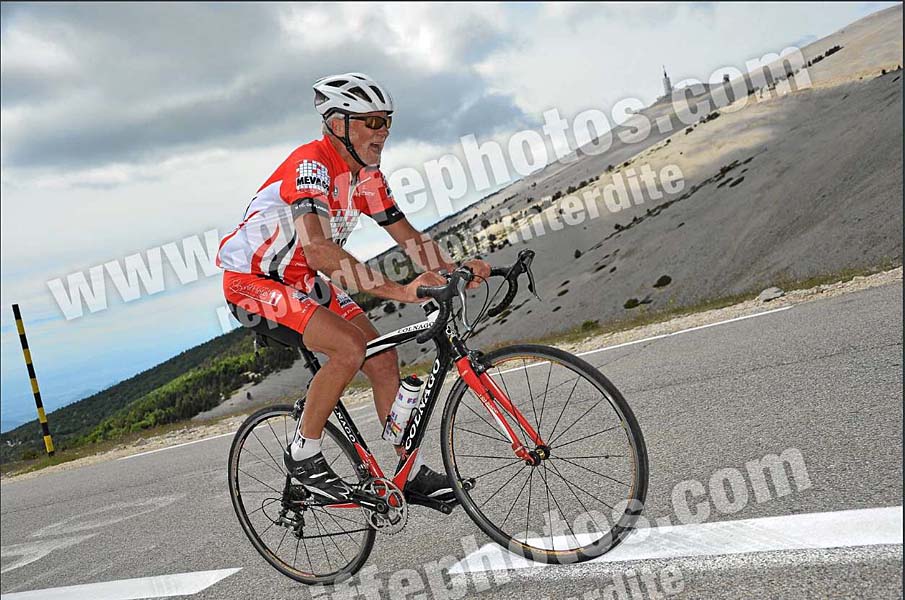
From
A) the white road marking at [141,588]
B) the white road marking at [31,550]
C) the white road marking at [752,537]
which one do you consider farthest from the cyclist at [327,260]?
the white road marking at [31,550]

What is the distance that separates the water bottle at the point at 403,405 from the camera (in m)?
3.84

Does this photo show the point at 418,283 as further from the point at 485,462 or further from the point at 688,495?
the point at 688,495

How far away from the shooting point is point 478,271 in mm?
3604

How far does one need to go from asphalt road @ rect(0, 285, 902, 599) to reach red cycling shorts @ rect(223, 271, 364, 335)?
902mm

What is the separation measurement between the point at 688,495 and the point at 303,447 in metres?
→ 2.12

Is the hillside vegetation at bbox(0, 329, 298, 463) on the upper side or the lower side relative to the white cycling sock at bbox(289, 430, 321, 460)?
upper

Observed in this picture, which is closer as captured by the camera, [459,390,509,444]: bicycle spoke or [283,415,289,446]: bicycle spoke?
[459,390,509,444]: bicycle spoke

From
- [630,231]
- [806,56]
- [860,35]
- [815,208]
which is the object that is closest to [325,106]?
[815,208]

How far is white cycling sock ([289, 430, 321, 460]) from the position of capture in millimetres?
3936

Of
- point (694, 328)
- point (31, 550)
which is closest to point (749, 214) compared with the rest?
point (694, 328)

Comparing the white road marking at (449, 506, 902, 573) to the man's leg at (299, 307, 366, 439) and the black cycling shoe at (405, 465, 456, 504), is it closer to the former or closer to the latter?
the black cycling shoe at (405, 465, 456, 504)

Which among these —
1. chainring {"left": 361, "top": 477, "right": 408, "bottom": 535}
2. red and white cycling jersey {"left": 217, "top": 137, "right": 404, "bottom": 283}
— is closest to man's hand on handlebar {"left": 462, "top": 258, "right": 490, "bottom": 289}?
red and white cycling jersey {"left": 217, "top": 137, "right": 404, "bottom": 283}

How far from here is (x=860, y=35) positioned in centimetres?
11675

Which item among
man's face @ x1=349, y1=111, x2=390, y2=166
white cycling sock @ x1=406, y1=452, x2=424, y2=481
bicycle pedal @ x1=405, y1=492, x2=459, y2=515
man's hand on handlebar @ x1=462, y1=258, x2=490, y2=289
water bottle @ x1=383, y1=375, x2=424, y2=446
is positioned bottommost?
bicycle pedal @ x1=405, y1=492, x2=459, y2=515
